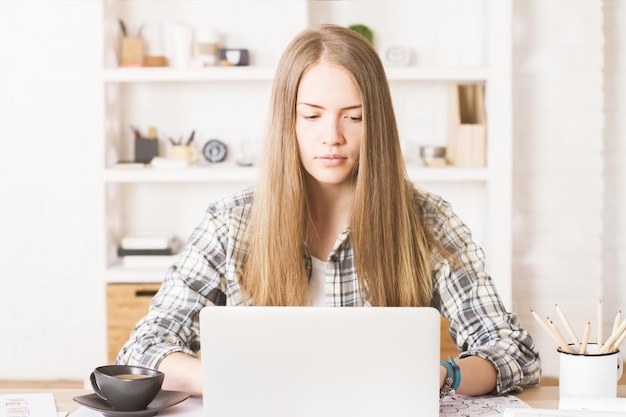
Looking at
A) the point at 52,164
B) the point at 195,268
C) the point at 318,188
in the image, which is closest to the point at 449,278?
the point at 318,188

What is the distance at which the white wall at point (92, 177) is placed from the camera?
3631mm

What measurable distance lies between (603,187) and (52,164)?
2412mm

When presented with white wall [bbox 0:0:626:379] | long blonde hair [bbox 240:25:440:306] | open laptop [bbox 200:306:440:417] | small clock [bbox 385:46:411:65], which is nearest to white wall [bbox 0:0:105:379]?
white wall [bbox 0:0:626:379]

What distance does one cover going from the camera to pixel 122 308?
3.48 meters

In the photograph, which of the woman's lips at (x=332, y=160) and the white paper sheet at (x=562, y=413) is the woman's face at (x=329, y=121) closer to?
the woman's lips at (x=332, y=160)

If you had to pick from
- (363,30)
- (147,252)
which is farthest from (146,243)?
(363,30)

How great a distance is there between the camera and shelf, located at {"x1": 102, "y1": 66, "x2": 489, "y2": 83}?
349 centimetres

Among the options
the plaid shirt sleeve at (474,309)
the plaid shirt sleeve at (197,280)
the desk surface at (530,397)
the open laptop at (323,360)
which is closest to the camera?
the open laptop at (323,360)

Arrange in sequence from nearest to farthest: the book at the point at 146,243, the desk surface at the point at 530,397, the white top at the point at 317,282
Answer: the desk surface at the point at 530,397, the white top at the point at 317,282, the book at the point at 146,243

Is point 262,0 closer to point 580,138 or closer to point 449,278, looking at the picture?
point 580,138

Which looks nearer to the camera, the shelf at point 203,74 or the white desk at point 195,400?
the white desk at point 195,400

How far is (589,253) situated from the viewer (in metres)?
3.71

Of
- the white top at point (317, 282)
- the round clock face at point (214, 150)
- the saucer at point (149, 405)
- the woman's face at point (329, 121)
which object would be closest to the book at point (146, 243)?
the round clock face at point (214, 150)

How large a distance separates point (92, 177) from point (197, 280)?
1.81 metres
